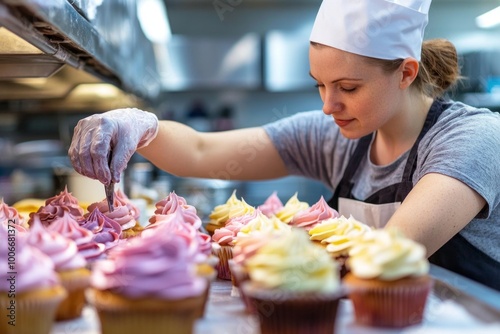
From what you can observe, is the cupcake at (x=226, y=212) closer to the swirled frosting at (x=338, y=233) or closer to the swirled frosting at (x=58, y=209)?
Answer: the swirled frosting at (x=338, y=233)

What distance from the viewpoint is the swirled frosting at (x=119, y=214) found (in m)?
2.24

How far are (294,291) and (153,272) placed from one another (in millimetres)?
291

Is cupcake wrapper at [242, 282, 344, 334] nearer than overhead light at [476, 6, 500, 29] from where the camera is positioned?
Yes

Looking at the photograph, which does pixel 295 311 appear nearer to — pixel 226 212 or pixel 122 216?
pixel 122 216

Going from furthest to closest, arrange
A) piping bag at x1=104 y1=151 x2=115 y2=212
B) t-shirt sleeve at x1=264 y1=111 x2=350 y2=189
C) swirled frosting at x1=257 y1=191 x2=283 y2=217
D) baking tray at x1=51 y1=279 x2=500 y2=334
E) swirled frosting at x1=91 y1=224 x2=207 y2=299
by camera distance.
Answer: t-shirt sleeve at x1=264 y1=111 x2=350 y2=189 → swirled frosting at x1=257 y1=191 x2=283 y2=217 → piping bag at x1=104 y1=151 x2=115 y2=212 → baking tray at x1=51 y1=279 x2=500 y2=334 → swirled frosting at x1=91 y1=224 x2=207 y2=299

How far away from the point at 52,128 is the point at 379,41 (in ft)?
16.9

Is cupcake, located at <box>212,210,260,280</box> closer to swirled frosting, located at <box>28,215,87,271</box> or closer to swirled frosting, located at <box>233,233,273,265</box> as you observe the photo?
swirled frosting, located at <box>233,233,273,265</box>

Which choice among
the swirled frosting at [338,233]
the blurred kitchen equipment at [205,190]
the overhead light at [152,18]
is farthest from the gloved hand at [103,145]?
the blurred kitchen equipment at [205,190]

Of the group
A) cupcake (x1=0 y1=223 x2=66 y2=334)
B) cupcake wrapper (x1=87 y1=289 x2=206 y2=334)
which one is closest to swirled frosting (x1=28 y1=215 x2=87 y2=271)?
cupcake (x1=0 y1=223 x2=66 y2=334)

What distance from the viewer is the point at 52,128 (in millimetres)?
6781

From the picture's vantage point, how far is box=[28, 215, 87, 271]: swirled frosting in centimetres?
152

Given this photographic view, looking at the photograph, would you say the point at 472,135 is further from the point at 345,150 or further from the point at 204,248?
the point at 204,248

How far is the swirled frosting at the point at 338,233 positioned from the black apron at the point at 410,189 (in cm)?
49

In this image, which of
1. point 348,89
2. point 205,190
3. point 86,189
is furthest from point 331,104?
point 205,190
